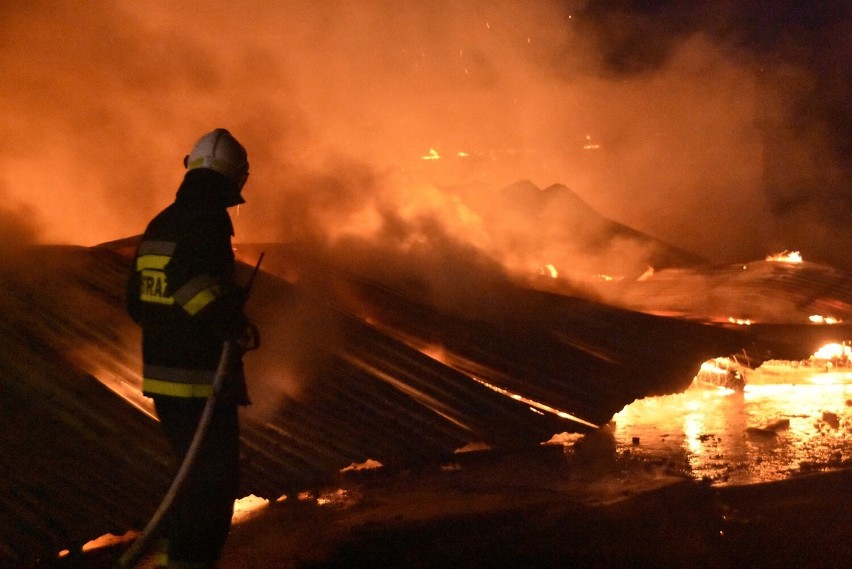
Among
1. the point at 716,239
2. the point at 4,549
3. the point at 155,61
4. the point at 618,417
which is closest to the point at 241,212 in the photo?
the point at 155,61

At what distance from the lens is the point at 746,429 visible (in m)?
5.84

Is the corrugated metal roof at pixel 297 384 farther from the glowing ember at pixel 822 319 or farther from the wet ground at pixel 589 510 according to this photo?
the glowing ember at pixel 822 319

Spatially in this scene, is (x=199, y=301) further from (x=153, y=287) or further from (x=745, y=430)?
(x=745, y=430)

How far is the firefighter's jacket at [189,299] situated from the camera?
2.57 meters

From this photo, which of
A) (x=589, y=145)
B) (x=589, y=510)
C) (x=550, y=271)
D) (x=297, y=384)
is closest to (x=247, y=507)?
(x=297, y=384)

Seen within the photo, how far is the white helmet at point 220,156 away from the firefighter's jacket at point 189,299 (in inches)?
3.5

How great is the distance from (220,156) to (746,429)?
14.4 ft

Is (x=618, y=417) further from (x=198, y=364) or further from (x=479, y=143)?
(x=479, y=143)

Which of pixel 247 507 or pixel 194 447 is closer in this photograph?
pixel 194 447

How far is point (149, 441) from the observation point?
Result: 4.02m

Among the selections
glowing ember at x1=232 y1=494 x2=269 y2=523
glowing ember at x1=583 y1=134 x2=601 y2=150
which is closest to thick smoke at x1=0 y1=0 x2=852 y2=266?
glowing ember at x1=583 y1=134 x2=601 y2=150

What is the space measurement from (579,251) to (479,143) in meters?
6.29

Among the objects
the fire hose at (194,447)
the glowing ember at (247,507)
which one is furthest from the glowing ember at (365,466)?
the fire hose at (194,447)

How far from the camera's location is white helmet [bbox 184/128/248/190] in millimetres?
2723
